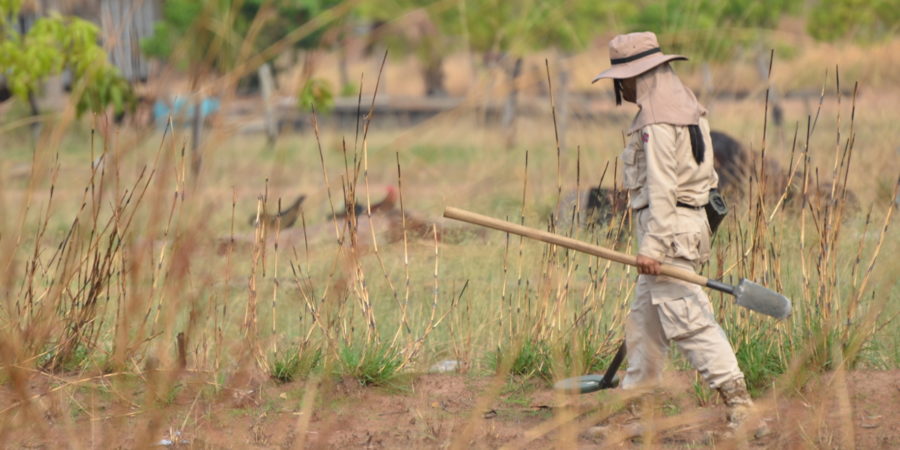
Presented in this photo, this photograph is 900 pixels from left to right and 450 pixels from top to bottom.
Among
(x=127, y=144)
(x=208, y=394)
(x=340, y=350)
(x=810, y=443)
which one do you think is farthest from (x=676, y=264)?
(x=127, y=144)

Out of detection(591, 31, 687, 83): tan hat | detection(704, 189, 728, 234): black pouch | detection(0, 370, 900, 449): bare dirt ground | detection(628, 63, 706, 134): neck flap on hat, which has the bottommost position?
detection(0, 370, 900, 449): bare dirt ground

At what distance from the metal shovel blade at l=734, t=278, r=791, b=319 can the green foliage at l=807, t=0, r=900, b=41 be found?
33.6 feet

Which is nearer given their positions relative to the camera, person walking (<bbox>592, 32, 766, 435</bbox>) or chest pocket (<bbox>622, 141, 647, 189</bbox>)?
person walking (<bbox>592, 32, 766, 435</bbox>)

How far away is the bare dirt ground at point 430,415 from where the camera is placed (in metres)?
3.35

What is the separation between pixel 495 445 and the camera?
3.44 meters

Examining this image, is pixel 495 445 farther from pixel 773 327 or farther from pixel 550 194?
pixel 550 194

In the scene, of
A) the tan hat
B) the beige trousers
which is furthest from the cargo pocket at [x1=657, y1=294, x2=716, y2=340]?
the tan hat

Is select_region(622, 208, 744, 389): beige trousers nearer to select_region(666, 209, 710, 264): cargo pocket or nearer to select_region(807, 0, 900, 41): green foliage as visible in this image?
select_region(666, 209, 710, 264): cargo pocket

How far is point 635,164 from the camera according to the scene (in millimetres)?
3498

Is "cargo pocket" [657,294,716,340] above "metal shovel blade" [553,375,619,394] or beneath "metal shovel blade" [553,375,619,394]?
above

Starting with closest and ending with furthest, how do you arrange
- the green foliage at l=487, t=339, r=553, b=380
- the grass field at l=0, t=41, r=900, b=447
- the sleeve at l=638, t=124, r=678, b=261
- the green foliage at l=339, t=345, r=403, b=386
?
the grass field at l=0, t=41, r=900, b=447 < the sleeve at l=638, t=124, r=678, b=261 < the green foliage at l=339, t=345, r=403, b=386 < the green foliage at l=487, t=339, r=553, b=380

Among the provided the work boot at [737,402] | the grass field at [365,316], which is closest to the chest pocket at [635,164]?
the grass field at [365,316]

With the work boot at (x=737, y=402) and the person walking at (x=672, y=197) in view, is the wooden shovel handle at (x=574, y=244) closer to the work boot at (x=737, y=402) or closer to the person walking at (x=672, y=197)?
the person walking at (x=672, y=197)

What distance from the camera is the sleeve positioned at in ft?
10.9
